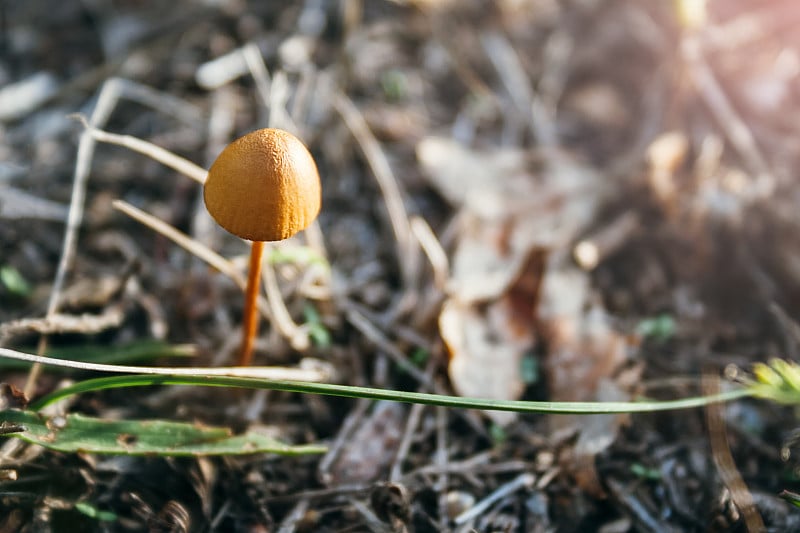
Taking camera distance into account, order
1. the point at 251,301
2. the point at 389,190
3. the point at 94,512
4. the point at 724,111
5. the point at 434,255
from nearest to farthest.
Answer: the point at 94,512 → the point at 251,301 → the point at 434,255 → the point at 389,190 → the point at 724,111

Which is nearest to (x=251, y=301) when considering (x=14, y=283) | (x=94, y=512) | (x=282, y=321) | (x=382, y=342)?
(x=282, y=321)

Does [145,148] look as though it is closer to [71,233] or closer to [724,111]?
[71,233]

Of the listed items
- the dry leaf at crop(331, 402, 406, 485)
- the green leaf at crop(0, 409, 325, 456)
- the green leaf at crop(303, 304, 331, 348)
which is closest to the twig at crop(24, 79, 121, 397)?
the green leaf at crop(0, 409, 325, 456)

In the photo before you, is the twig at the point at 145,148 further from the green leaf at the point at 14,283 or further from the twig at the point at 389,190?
the twig at the point at 389,190

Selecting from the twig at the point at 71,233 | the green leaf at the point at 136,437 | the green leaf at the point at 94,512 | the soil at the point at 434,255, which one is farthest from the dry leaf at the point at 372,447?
the twig at the point at 71,233

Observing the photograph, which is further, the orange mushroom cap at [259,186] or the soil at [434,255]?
the soil at [434,255]

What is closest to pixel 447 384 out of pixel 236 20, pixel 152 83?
pixel 152 83

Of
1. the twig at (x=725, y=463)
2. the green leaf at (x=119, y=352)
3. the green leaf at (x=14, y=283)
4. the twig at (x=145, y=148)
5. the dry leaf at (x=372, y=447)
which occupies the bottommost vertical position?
the twig at (x=725, y=463)

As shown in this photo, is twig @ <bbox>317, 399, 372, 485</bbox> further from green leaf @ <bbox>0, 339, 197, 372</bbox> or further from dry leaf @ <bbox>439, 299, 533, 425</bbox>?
green leaf @ <bbox>0, 339, 197, 372</bbox>
